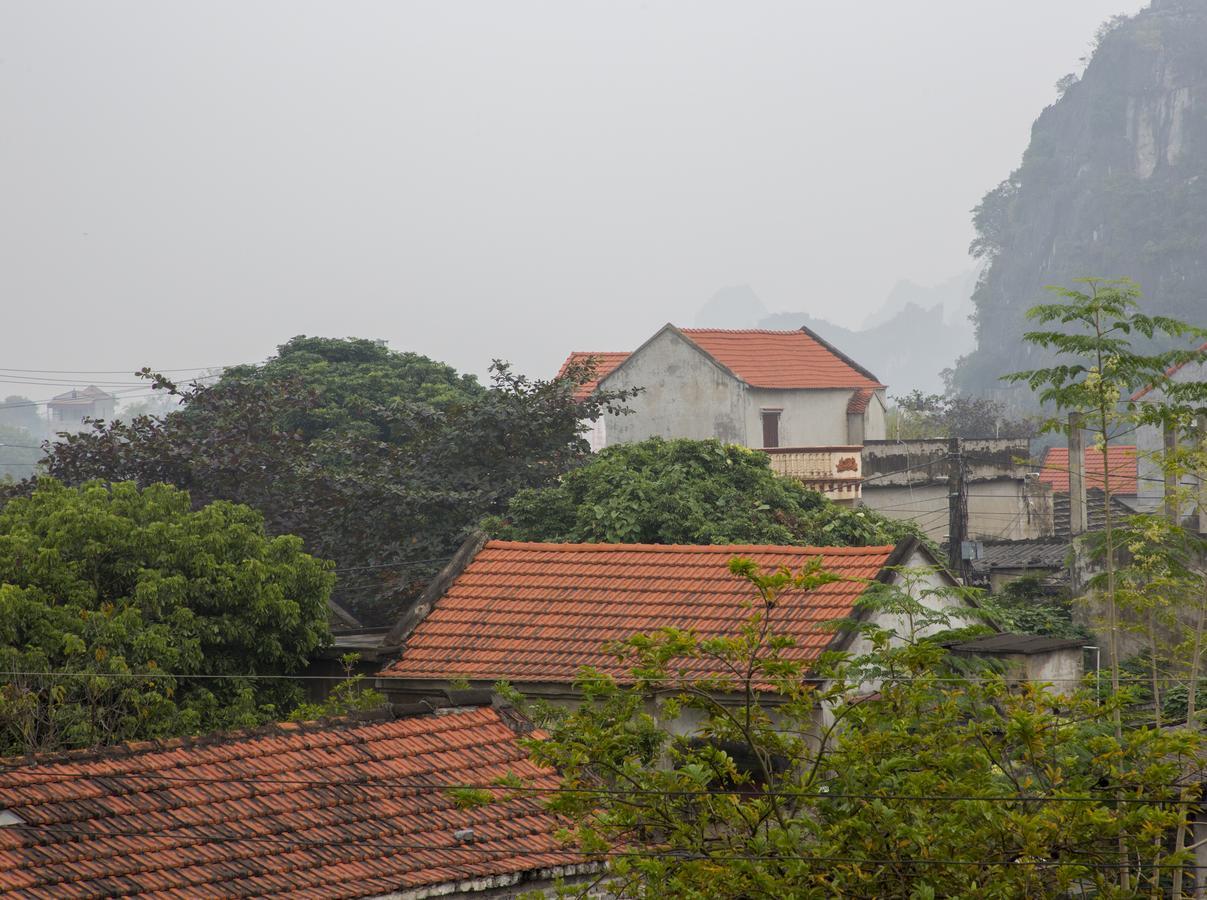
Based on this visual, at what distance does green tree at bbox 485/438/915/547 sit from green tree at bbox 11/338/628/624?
2.11m

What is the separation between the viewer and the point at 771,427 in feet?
Answer: 136

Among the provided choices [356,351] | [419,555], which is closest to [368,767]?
[419,555]

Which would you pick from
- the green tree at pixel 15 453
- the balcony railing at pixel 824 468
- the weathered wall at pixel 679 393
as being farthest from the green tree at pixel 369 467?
the green tree at pixel 15 453

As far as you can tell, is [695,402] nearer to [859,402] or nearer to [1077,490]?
[859,402]

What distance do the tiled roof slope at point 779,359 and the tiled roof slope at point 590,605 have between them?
2318 cm

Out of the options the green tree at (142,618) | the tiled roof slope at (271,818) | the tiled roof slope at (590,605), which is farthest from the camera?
the tiled roof slope at (590,605)

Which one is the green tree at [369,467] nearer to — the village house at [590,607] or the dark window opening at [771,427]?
the village house at [590,607]

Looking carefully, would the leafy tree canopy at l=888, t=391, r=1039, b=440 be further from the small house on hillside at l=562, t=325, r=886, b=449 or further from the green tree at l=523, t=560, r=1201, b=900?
the green tree at l=523, t=560, r=1201, b=900

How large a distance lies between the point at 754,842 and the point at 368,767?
4.38 meters

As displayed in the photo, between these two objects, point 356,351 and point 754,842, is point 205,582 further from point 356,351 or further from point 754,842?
point 356,351

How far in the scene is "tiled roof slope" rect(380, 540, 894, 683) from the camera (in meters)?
16.0

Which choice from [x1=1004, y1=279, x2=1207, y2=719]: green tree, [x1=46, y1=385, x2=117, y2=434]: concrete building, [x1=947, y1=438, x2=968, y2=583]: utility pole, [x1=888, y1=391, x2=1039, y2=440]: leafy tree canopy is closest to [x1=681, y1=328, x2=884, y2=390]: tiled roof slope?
[x1=947, y1=438, x2=968, y2=583]: utility pole

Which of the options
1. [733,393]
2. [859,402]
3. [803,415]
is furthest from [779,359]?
[733,393]

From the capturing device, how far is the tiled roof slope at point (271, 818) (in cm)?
998
